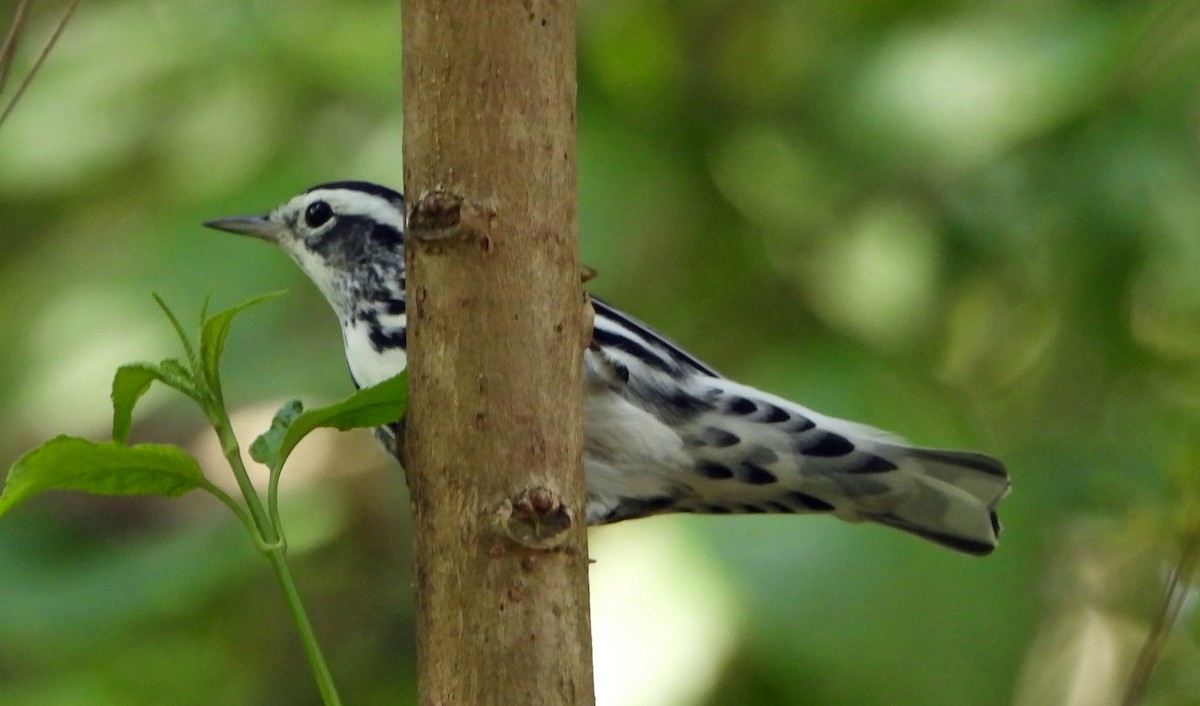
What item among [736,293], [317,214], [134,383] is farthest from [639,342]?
[134,383]

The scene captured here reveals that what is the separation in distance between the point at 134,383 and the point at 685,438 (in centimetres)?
125

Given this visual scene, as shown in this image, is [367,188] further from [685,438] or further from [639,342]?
[685,438]

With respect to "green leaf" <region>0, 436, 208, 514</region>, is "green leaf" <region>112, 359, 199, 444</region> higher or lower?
higher

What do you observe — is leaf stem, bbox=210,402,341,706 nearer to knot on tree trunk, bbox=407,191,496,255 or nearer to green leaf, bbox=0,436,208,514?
green leaf, bbox=0,436,208,514

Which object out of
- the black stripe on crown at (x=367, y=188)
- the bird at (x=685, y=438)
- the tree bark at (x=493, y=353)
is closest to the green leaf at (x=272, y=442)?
the tree bark at (x=493, y=353)

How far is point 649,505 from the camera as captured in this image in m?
2.42

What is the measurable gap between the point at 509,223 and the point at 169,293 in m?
1.51

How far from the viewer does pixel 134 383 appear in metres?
1.25

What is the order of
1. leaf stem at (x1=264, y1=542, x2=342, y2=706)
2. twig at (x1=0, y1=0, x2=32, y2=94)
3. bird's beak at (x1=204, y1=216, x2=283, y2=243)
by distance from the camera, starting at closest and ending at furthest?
leaf stem at (x1=264, y1=542, x2=342, y2=706), twig at (x1=0, y1=0, x2=32, y2=94), bird's beak at (x1=204, y1=216, x2=283, y2=243)

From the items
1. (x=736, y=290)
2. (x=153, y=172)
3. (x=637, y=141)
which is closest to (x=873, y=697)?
(x=736, y=290)

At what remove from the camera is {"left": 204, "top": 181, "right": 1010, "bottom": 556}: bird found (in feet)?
7.70

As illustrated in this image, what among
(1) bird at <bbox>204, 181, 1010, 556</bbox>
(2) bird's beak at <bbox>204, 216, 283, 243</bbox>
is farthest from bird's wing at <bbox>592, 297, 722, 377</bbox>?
(2) bird's beak at <bbox>204, 216, 283, 243</bbox>

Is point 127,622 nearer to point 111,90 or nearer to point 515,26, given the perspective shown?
point 111,90

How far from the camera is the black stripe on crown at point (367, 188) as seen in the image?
8.78 ft
